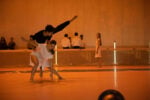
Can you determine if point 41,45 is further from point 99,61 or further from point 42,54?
point 99,61

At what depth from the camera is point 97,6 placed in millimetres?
22391

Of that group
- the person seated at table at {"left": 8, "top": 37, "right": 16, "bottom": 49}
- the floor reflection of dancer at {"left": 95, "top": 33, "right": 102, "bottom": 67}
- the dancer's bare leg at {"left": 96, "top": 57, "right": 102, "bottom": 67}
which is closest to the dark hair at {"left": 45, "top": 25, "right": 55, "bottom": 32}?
the floor reflection of dancer at {"left": 95, "top": 33, "right": 102, "bottom": 67}

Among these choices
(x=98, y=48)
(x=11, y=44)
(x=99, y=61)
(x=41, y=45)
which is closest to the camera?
(x=41, y=45)

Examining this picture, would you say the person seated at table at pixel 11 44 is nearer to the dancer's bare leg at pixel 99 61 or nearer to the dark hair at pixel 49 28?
the dancer's bare leg at pixel 99 61

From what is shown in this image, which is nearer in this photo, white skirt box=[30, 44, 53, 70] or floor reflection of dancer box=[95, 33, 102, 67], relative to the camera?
white skirt box=[30, 44, 53, 70]

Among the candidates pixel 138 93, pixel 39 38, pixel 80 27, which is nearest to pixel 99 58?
pixel 80 27

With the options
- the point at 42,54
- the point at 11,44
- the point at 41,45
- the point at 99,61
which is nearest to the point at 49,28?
the point at 41,45

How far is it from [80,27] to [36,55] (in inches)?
525

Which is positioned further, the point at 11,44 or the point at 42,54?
the point at 11,44

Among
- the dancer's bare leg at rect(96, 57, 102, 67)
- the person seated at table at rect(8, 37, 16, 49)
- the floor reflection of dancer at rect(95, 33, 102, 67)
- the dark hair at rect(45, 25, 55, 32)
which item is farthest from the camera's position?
the person seated at table at rect(8, 37, 16, 49)

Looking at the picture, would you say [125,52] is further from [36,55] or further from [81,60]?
[36,55]

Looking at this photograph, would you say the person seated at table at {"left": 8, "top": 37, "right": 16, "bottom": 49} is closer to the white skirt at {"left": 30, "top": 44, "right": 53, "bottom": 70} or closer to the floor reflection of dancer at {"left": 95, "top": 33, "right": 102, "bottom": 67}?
the floor reflection of dancer at {"left": 95, "top": 33, "right": 102, "bottom": 67}

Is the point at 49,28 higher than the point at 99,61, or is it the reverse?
the point at 49,28

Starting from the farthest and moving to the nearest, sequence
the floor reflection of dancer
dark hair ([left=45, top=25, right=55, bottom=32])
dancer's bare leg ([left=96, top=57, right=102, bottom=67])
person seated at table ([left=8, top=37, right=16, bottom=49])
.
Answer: person seated at table ([left=8, top=37, right=16, bottom=49]) < dancer's bare leg ([left=96, top=57, right=102, bottom=67]) < the floor reflection of dancer < dark hair ([left=45, top=25, right=55, bottom=32])
